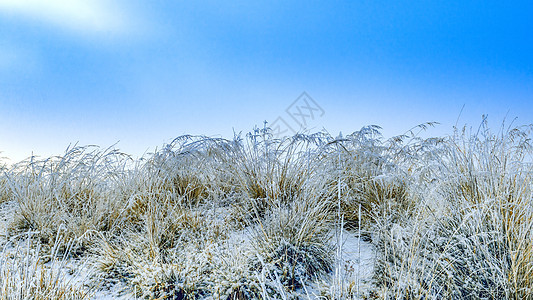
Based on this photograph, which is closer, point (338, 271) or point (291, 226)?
point (338, 271)

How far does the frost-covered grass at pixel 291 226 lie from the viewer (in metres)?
1.76

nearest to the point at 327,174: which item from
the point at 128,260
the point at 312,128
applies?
the point at 312,128

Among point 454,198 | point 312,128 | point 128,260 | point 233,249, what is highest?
point 312,128

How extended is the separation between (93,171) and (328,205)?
3191 mm

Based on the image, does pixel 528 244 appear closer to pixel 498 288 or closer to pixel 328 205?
pixel 498 288

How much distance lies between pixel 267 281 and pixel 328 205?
1058 millimetres

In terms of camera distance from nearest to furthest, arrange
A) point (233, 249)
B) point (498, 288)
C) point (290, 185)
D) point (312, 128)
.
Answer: point (498, 288) → point (233, 249) → point (290, 185) → point (312, 128)

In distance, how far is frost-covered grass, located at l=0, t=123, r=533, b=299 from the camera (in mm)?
1760

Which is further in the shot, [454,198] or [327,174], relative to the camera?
[327,174]

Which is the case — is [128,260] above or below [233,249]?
below

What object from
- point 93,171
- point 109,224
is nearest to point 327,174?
point 109,224

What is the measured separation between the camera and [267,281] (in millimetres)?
1906

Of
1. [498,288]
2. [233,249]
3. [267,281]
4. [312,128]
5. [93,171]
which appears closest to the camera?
[498,288]

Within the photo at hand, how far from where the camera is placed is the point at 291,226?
227 centimetres
